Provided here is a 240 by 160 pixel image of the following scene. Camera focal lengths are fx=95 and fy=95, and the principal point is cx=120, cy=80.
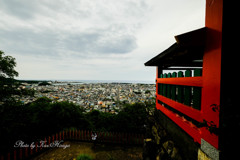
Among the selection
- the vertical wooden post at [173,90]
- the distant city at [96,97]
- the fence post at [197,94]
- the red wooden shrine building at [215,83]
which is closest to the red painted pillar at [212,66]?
the red wooden shrine building at [215,83]

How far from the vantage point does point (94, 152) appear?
6.23m

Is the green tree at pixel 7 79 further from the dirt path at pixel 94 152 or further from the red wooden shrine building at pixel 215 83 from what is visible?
the red wooden shrine building at pixel 215 83

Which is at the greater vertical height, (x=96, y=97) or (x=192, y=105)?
(x=192, y=105)

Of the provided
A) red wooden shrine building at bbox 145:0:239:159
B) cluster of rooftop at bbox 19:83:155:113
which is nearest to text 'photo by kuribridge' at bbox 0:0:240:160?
red wooden shrine building at bbox 145:0:239:159

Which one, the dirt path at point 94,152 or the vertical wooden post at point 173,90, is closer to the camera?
the vertical wooden post at point 173,90

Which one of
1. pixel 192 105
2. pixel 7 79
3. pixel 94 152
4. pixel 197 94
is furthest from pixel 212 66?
pixel 7 79

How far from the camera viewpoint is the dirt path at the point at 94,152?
572 centimetres

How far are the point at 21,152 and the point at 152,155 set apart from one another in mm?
6662

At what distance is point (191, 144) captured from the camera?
1942 millimetres

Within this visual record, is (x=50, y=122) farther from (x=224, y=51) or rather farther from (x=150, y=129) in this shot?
(x=224, y=51)

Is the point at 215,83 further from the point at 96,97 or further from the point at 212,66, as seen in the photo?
the point at 96,97

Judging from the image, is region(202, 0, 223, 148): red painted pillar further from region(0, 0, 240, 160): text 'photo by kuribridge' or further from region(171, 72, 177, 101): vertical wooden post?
region(171, 72, 177, 101): vertical wooden post

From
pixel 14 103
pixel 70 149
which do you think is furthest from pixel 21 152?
pixel 14 103

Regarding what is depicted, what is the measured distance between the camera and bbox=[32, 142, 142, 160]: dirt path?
5719mm
